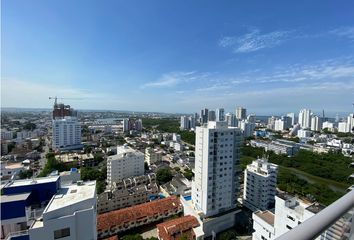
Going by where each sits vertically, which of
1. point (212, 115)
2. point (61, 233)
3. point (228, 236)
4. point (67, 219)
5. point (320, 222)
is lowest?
point (228, 236)

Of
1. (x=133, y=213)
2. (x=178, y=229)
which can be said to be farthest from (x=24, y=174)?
(x=178, y=229)

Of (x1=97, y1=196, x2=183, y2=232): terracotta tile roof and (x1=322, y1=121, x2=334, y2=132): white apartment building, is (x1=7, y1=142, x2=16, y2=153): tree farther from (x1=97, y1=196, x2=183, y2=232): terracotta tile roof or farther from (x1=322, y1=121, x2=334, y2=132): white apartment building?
(x1=322, y1=121, x2=334, y2=132): white apartment building

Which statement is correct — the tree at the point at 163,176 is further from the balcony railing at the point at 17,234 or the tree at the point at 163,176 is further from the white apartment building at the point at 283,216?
the balcony railing at the point at 17,234

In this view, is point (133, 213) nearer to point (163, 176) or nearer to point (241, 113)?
point (163, 176)

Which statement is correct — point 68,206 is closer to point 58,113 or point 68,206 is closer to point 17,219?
point 17,219

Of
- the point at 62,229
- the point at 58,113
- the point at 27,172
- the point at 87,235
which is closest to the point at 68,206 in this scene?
the point at 62,229
